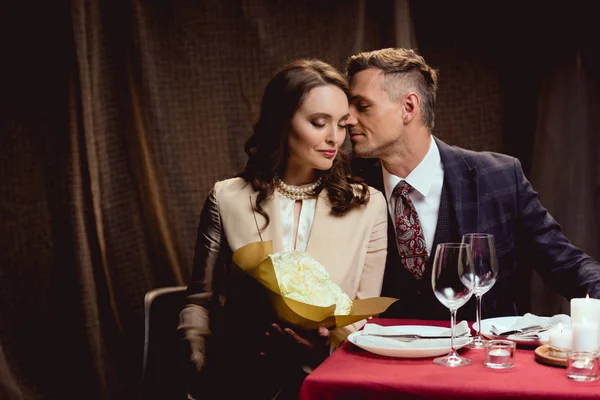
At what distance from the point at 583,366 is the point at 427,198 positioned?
133 centimetres

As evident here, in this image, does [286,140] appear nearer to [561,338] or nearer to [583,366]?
[561,338]

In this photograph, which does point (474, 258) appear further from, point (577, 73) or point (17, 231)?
point (17, 231)

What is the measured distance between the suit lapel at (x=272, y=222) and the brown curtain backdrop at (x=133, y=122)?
1165 mm

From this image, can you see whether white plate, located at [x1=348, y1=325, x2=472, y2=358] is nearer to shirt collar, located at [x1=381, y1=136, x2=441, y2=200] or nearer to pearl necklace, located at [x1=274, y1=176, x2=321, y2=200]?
pearl necklace, located at [x1=274, y1=176, x2=321, y2=200]

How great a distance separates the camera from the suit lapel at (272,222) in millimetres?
2596

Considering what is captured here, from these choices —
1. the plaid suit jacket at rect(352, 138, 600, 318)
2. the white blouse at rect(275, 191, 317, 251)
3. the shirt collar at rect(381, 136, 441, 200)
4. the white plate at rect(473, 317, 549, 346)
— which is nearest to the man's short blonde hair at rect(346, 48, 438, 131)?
the shirt collar at rect(381, 136, 441, 200)

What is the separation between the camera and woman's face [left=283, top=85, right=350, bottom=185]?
255 centimetres

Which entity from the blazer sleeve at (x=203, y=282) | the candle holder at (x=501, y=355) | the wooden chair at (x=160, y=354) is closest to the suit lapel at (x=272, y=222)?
the blazer sleeve at (x=203, y=282)

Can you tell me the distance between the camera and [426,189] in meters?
2.85

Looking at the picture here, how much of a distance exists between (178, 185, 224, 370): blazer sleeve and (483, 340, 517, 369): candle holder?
1.00 meters

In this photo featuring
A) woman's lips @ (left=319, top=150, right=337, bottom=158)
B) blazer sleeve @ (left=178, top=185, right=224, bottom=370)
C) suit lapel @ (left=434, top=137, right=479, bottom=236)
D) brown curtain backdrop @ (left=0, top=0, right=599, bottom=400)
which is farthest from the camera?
brown curtain backdrop @ (left=0, top=0, right=599, bottom=400)

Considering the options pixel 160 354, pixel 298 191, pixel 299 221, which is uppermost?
pixel 298 191

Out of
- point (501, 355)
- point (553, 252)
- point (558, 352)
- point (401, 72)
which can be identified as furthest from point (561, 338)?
point (401, 72)

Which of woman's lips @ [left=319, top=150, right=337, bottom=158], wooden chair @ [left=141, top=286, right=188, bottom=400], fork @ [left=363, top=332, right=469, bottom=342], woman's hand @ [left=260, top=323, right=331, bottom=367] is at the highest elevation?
woman's lips @ [left=319, top=150, right=337, bottom=158]
